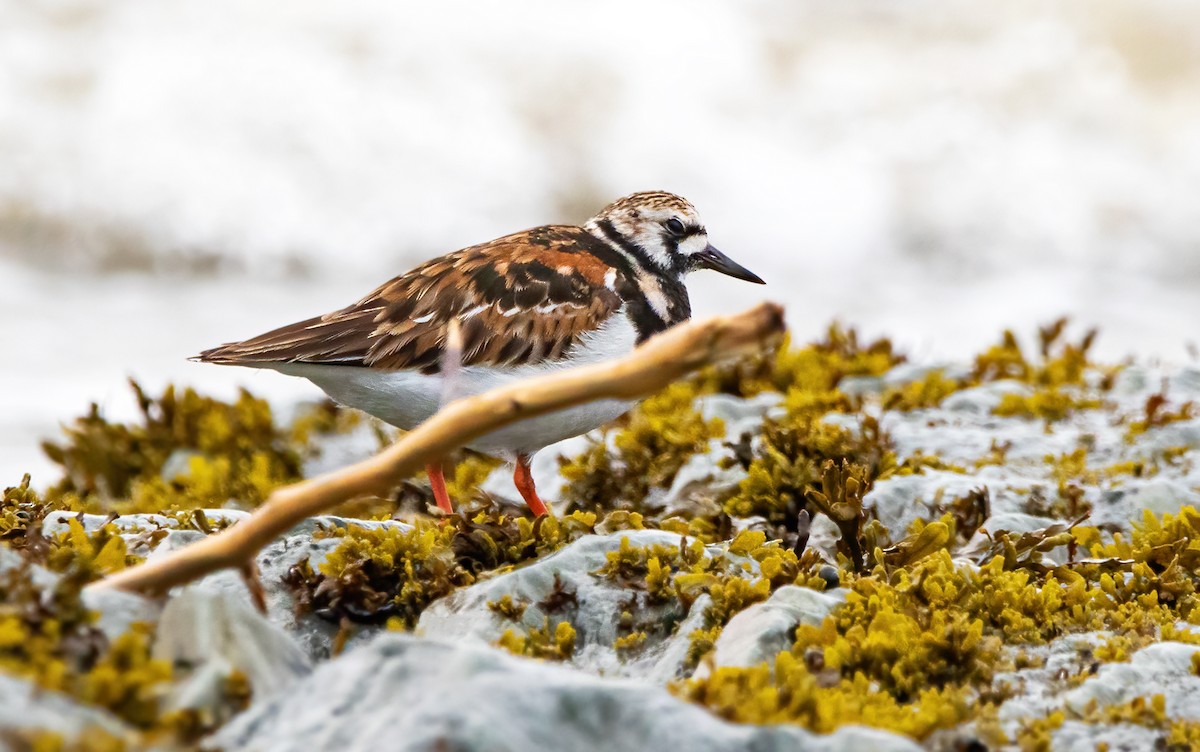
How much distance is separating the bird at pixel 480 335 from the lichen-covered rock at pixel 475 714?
269 cm

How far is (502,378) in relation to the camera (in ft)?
18.7

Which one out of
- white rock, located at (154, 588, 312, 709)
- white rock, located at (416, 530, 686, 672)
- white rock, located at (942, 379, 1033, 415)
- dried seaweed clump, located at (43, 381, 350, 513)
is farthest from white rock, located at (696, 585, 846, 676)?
dried seaweed clump, located at (43, 381, 350, 513)

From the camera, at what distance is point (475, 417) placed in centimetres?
297

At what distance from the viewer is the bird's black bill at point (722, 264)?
23.1 feet

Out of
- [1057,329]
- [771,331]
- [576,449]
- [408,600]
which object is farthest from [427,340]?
[1057,329]

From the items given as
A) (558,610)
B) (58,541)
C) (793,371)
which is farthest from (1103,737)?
(793,371)

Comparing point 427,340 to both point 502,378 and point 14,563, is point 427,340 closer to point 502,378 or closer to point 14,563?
point 502,378

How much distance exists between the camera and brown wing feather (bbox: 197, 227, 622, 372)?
5.69 meters

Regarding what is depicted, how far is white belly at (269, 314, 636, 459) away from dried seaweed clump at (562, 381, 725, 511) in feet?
3.43

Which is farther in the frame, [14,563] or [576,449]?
[576,449]

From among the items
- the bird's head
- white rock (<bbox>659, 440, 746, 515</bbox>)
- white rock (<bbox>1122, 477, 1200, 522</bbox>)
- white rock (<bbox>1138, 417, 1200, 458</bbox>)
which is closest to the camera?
white rock (<bbox>1122, 477, 1200, 522</bbox>)

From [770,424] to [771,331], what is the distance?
154 inches

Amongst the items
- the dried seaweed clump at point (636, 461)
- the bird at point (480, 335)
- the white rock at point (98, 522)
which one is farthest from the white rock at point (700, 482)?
the white rock at point (98, 522)

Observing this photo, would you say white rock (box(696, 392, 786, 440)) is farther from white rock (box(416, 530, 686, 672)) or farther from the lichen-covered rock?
the lichen-covered rock
